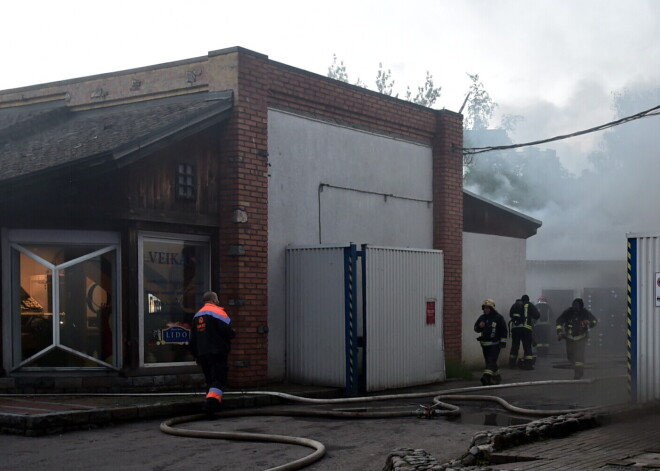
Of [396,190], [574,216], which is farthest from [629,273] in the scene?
[574,216]

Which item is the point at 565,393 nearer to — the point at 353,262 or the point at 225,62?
the point at 353,262

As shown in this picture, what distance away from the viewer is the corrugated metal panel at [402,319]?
575 inches

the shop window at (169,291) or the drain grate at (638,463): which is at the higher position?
the shop window at (169,291)

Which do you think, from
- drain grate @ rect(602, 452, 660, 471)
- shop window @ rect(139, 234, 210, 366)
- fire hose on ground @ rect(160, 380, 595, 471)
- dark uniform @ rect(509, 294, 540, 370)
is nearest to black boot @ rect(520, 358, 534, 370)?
dark uniform @ rect(509, 294, 540, 370)

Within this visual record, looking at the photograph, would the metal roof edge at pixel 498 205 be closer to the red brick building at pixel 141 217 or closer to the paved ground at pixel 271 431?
the red brick building at pixel 141 217

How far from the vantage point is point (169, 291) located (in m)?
13.8

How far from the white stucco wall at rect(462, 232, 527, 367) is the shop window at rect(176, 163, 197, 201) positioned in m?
7.78

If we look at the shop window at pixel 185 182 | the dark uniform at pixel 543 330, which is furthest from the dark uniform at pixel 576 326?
the shop window at pixel 185 182

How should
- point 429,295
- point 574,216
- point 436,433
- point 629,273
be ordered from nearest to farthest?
point 436,433, point 629,273, point 429,295, point 574,216

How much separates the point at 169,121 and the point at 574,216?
73.2ft

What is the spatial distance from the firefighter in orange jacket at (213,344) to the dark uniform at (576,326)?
8.60m

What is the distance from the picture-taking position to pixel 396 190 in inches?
696

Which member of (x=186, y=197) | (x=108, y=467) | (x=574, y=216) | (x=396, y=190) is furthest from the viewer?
(x=574, y=216)

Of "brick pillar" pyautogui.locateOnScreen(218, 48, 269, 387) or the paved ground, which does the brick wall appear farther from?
the paved ground
